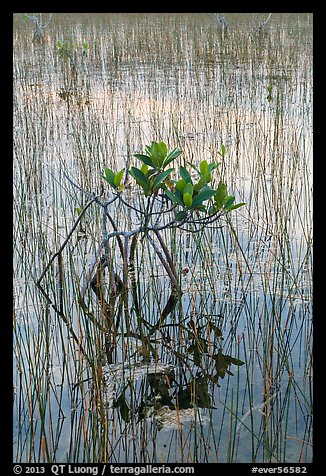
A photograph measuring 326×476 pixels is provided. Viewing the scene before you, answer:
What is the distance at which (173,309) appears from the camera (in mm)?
2396

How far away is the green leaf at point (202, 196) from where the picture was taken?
2.31 m

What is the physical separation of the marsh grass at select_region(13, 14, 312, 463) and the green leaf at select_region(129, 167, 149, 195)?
0.67 feet

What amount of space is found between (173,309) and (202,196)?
45 centimetres

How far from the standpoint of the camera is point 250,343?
2150 mm

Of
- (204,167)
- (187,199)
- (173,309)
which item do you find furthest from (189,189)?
(173,309)

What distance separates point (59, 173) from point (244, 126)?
61.3 inches

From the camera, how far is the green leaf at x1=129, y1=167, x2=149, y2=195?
240 cm

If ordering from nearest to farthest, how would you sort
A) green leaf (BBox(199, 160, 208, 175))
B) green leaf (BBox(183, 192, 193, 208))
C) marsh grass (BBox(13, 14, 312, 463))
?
1. marsh grass (BBox(13, 14, 312, 463))
2. green leaf (BBox(183, 192, 193, 208))
3. green leaf (BBox(199, 160, 208, 175))

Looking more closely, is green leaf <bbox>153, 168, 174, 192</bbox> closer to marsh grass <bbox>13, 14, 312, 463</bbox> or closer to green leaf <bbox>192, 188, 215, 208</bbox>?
green leaf <bbox>192, 188, 215, 208</bbox>

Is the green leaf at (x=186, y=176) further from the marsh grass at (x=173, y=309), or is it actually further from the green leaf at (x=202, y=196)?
the marsh grass at (x=173, y=309)

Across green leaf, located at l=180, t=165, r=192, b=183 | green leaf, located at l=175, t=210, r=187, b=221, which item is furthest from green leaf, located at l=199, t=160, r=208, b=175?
green leaf, located at l=175, t=210, r=187, b=221

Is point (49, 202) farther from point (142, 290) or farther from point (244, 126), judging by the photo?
point (244, 126)

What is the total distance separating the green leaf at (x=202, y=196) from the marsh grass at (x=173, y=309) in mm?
269
